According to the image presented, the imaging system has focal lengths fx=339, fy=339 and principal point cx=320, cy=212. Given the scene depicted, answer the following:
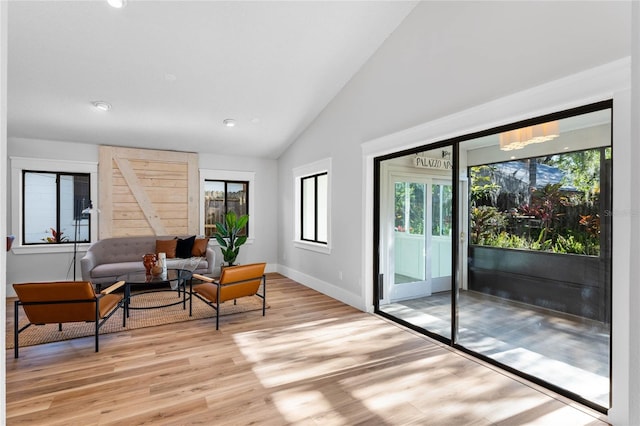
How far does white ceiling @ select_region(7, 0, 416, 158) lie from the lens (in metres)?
3.39

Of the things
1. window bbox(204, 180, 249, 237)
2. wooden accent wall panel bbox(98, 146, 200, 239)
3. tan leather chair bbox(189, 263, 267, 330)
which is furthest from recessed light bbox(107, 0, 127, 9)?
window bbox(204, 180, 249, 237)

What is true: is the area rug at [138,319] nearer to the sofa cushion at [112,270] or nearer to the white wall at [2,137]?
the sofa cushion at [112,270]

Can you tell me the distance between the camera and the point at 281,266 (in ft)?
24.1

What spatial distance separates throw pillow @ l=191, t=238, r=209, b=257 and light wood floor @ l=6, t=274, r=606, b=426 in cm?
247

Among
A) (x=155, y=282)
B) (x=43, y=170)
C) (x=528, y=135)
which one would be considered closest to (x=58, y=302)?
(x=155, y=282)

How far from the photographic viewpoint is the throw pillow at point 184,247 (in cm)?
625

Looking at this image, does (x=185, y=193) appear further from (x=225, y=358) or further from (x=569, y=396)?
(x=569, y=396)

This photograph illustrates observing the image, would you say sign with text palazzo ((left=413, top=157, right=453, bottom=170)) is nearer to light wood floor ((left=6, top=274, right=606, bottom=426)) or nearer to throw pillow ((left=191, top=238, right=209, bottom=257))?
light wood floor ((left=6, top=274, right=606, bottom=426))

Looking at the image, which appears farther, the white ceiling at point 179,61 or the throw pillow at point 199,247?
the throw pillow at point 199,247

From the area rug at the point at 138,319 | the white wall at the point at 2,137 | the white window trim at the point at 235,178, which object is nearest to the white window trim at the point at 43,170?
the area rug at the point at 138,319

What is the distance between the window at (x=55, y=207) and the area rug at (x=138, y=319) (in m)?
1.73

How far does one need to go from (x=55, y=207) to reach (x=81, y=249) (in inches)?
33.4

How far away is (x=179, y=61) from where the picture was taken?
4.02 meters

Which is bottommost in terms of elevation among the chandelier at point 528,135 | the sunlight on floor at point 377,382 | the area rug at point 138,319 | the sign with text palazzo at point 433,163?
the sunlight on floor at point 377,382
